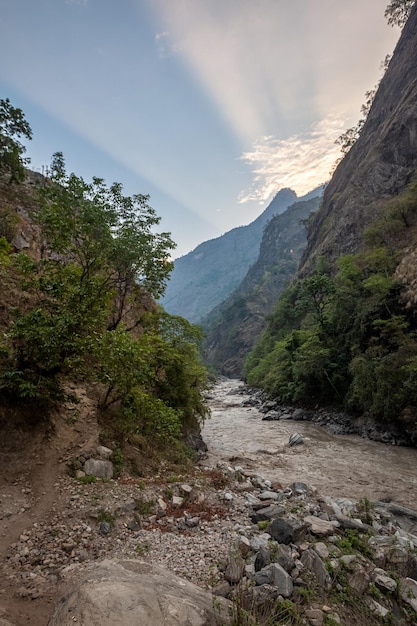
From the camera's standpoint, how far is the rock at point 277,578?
4.43 m

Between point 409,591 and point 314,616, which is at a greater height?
point 314,616

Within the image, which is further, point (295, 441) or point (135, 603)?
point (295, 441)

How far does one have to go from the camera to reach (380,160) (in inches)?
1800

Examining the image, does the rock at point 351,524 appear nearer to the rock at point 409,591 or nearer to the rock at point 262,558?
the rock at point 409,591

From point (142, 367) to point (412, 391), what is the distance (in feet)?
53.8

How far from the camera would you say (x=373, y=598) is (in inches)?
185

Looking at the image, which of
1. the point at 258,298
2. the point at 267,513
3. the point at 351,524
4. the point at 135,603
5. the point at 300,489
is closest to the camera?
the point at 135,603

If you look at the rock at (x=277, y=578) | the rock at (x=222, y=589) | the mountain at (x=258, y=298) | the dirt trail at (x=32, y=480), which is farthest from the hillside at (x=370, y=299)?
the mountain at (x=258, y=298)

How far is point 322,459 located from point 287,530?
1142 centimetres

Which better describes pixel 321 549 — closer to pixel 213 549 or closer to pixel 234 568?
pixel 234 568

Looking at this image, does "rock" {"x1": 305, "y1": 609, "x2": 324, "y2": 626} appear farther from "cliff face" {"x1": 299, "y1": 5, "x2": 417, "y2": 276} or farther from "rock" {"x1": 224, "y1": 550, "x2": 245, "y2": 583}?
"cliff face" {"x1": 299, "y1": 5, "x2": 417, "y2": 276}

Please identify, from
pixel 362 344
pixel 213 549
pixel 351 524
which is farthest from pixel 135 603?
pixel 362 344

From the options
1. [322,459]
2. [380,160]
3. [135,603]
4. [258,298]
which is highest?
[380,160]

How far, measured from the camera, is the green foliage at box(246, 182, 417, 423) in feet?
63.5
